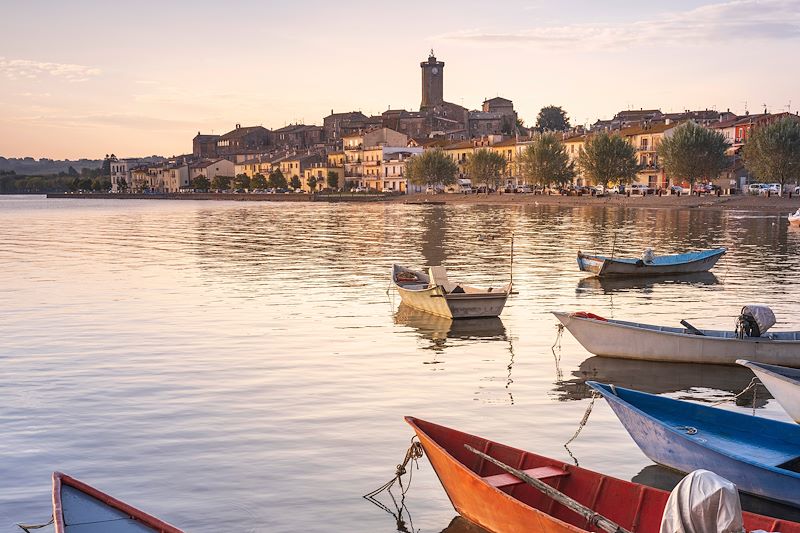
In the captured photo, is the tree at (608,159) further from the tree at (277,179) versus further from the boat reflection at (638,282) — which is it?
the tree at (277,179)

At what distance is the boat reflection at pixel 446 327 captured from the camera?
23641 millimetres

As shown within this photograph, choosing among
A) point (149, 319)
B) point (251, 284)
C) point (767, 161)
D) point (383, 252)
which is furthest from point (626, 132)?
point (149, 319)

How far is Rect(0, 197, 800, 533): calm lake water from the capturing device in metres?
12.6

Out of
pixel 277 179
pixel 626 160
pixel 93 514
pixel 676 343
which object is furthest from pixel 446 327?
pixel 277 179

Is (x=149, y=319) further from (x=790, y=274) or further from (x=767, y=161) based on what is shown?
(x=767, y=161)

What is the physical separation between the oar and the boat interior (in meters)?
15.4

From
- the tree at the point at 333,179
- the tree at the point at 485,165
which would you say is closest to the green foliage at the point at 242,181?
the tree at the point at 333,179

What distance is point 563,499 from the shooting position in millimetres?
9492

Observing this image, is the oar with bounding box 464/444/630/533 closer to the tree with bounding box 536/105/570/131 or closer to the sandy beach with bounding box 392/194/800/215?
the sandy beach with bounding box 392/194/800/215

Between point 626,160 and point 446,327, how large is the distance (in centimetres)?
8842

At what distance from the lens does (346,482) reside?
41.7 ft

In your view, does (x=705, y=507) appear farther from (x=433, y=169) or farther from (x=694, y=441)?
(x=433, y=169)

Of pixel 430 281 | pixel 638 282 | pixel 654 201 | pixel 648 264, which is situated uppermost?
pixel 654 201

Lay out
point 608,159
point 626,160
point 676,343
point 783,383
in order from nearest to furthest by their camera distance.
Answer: point 783,383
point 676,343
point 608,159
point 626,160
